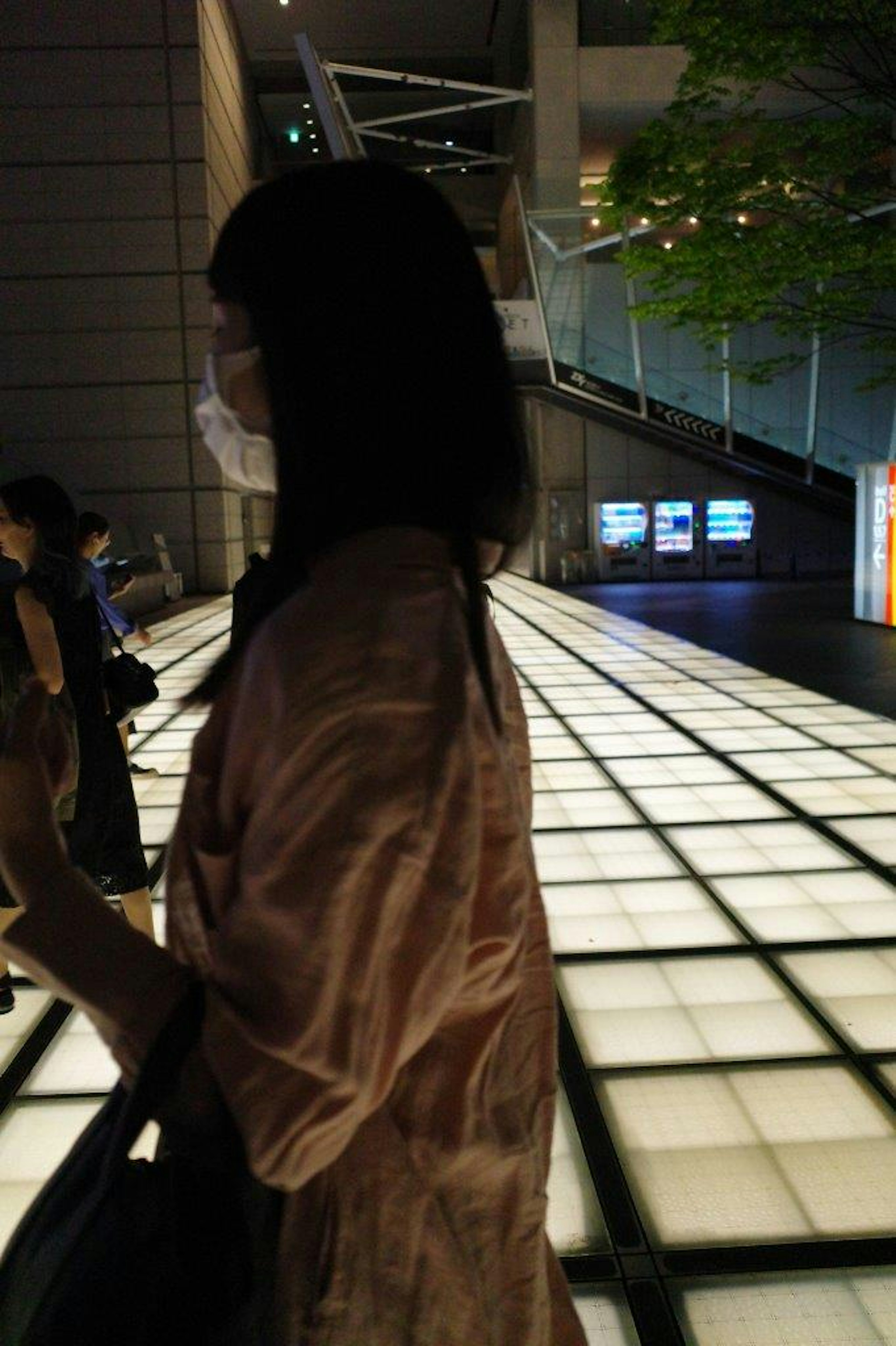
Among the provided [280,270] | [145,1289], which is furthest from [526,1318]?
[280,270]

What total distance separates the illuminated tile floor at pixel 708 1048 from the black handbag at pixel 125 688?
23 cm

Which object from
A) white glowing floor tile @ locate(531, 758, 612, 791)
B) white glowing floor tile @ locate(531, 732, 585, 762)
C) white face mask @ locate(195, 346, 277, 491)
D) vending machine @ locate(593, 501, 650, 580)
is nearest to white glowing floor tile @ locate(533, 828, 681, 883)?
white glowing floor tile @ locate(531, 758, 612, 791)

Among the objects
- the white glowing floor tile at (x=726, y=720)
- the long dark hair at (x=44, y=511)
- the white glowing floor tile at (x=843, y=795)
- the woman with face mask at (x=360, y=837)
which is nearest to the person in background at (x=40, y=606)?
the long dark hair at (x=44, y=511)

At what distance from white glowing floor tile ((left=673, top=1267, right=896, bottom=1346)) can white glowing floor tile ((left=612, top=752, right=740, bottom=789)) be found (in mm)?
3494

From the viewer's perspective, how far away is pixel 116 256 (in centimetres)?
1742

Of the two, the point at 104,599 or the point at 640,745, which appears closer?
the point at 104,599

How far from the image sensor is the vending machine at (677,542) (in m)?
19.4

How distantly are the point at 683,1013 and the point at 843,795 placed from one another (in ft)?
8.50

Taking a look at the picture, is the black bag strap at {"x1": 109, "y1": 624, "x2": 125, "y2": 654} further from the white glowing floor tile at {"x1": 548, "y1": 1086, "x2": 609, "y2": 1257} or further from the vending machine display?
the vending machine display

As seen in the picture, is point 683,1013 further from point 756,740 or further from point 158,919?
point 756,740

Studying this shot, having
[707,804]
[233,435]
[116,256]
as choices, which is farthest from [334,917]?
[116,256]

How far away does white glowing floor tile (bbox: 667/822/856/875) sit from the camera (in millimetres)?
4133

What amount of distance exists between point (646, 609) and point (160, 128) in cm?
1200

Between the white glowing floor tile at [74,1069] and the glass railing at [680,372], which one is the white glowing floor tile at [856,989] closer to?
the white glowing floor tile at [74,1069]
